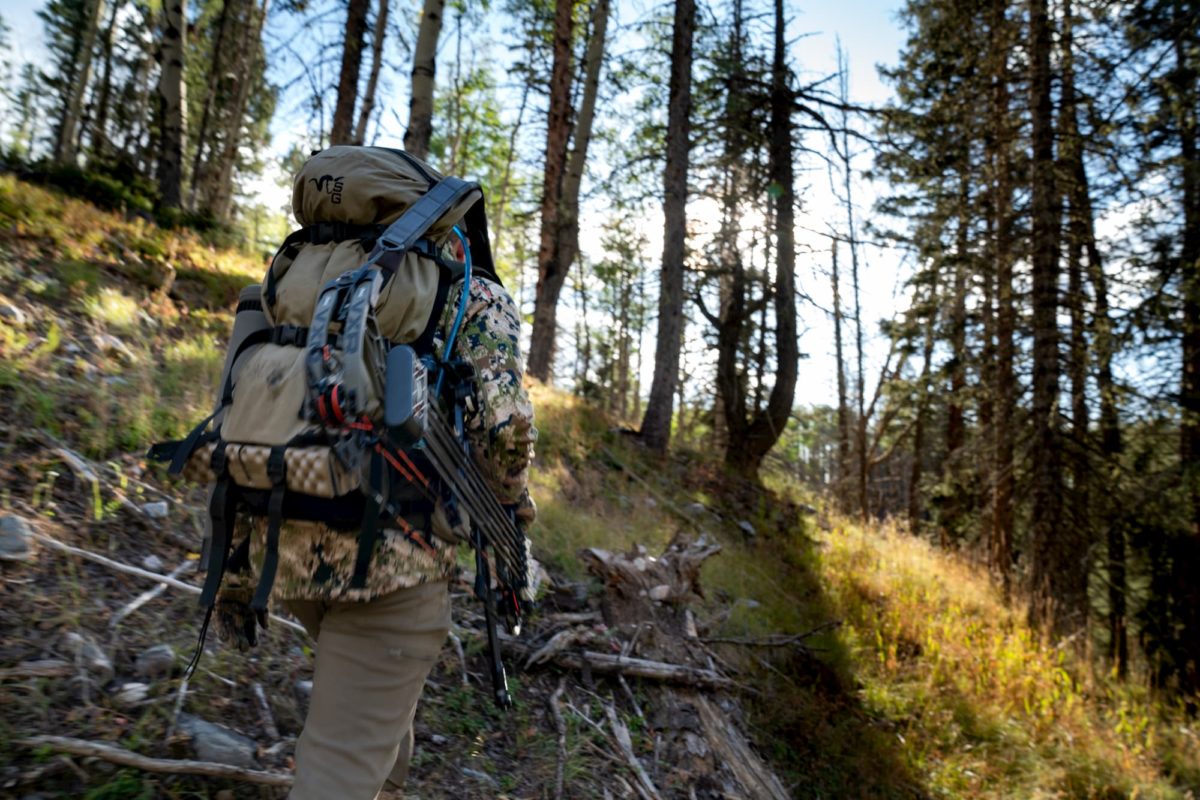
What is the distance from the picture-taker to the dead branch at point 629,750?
3.42 metres

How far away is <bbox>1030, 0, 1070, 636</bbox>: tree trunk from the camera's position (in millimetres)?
8547

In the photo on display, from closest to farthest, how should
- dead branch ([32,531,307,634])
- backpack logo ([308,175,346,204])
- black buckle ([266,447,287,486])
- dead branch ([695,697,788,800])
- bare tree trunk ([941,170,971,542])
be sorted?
black buckle ([266,447,287,486]), backpack logo ([308,175,346,204]), dead branch ([32,531,307,634]), dead branch ([695,697,788,800]), bare tree trunk ([941,170,971,542])

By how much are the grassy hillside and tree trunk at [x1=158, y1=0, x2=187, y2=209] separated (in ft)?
7.04

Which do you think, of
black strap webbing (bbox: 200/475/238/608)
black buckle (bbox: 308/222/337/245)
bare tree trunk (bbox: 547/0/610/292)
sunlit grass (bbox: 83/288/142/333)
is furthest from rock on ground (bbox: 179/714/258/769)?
bare tree trunk (bbox: 547/0/610/292)

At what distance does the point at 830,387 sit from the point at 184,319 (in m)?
21.7

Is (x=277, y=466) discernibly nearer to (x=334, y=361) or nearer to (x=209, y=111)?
(x=334, y=361)

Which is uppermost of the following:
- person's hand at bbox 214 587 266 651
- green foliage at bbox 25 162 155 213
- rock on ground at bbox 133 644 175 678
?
green foliage at bbox 25 162 155 213

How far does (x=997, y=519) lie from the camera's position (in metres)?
10.2

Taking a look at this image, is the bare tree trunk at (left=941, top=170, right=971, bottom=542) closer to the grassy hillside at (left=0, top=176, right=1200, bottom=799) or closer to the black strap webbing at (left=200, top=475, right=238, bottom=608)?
the grassy hillside at (left=0, top=176, right=1200, bottom=799)

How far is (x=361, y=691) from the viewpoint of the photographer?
178cm

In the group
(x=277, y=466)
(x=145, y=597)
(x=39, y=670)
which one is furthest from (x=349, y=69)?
(x=277, y=466)

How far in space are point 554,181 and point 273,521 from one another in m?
9.85

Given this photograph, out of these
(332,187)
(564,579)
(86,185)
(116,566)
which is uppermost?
(86,185)

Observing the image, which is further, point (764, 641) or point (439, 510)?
point (764, 641)
